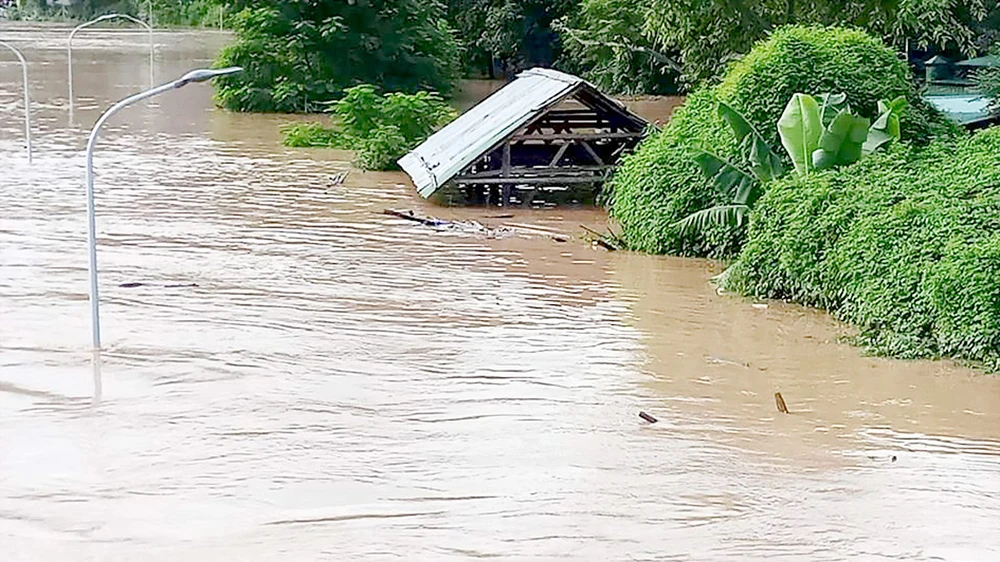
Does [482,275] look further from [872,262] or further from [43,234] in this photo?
[43,234]

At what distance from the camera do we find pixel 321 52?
132 feet

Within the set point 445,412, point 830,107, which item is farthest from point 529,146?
point 445,412

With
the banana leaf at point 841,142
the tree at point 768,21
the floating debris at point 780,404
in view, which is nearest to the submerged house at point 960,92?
the tree at point 768,21

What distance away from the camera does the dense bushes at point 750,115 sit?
18734 mm

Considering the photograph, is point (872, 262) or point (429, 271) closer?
point (872, 262)

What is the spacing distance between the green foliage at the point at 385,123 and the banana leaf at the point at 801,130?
36.0ft

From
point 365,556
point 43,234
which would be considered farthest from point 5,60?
point 365,556

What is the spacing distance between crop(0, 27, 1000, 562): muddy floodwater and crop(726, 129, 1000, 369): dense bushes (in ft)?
1.26

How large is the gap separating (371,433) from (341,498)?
4.84 feet

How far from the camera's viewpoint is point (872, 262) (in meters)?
14.8

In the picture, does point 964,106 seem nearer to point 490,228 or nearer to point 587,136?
point 587,136

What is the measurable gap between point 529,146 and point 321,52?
17120mm

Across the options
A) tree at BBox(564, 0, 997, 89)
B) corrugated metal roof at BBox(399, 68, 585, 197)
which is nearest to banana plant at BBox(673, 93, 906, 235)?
corrugated metal roof at BBox(399, 68, 585, 197)

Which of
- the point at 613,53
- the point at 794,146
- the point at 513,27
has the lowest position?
the point at 794,146
